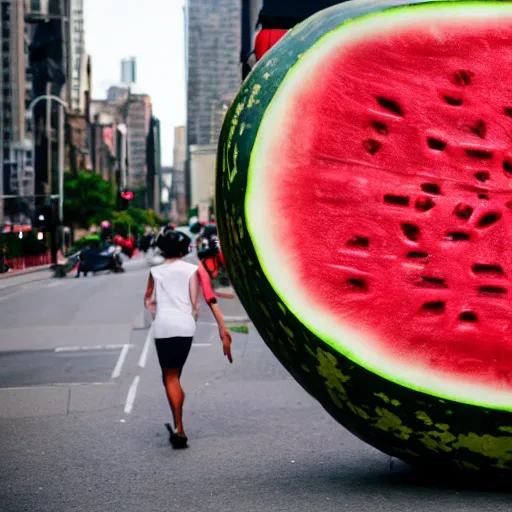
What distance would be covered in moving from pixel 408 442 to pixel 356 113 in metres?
1.25

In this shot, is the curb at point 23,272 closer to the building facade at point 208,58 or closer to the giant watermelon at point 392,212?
the giant watermelon at point 392,212

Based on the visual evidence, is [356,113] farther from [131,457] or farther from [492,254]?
[131,457]

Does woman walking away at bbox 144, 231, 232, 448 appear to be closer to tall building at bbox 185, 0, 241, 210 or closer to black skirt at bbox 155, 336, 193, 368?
black skirt at bbox 155, 336, 193, 368

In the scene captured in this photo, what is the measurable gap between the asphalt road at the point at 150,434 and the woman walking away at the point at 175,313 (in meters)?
0.27

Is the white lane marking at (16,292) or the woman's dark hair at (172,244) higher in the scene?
the woman's dark hair at (172,244)

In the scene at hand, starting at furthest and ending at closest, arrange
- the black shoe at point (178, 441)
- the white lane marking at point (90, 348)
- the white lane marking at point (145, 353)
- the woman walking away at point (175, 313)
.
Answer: the white lane marking at point (145, 353), the white lane marking at point (90, 348), the woman walking away at point (175, 313), the black shoe at point (178, 441)

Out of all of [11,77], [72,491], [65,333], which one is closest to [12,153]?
[11,77]

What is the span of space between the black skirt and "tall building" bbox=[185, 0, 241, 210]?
160 metres

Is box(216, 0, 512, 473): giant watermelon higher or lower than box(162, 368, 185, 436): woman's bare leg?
higher

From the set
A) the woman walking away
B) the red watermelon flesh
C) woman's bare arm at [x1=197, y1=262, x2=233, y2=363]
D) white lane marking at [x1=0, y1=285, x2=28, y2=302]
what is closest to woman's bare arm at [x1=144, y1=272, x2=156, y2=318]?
the woman walking away

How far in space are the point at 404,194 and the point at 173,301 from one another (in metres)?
2.30

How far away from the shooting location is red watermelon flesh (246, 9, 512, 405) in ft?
12.8

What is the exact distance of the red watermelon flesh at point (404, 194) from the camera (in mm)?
3912

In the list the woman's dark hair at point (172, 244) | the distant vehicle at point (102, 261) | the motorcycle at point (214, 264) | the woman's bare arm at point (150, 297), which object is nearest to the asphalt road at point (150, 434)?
the woman's bare arm at point (150, 297)
